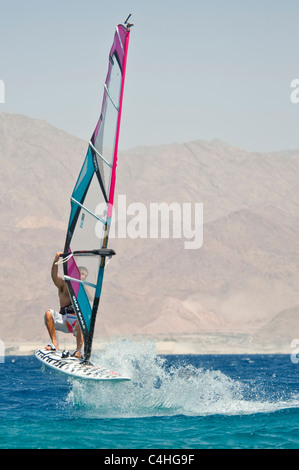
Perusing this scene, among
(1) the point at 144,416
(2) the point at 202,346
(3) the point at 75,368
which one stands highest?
(2) the point at 202,346

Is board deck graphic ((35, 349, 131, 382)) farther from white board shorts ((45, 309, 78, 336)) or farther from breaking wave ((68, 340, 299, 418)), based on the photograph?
breaking wave ((68, 340, 299, 418))

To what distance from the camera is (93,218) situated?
2055 cm

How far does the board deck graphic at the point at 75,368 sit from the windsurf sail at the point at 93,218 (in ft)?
1.60

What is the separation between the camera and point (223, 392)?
81.0 ft

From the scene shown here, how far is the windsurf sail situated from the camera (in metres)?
19.9

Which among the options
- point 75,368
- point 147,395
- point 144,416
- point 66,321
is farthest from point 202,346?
point 75,368

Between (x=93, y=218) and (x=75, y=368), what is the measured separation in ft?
13.8

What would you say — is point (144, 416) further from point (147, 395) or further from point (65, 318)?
point (65, 318)

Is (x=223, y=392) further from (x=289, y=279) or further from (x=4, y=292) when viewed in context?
(x=289, y=279)

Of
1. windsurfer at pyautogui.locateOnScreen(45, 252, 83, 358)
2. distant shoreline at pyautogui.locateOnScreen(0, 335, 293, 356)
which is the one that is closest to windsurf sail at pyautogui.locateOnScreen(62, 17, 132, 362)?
windsurfer at pyautogui.locateOnScreen(45, 252, 83, 358)

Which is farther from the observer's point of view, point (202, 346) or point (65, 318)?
point (202, 346)

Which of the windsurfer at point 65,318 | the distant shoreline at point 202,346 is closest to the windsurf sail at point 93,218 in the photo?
the windsurfer at point 65,318

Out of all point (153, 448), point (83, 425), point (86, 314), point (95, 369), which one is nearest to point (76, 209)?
point (86, 314)

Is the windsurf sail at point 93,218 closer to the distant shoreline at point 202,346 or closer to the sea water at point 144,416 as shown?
the sea water at point 144,416
